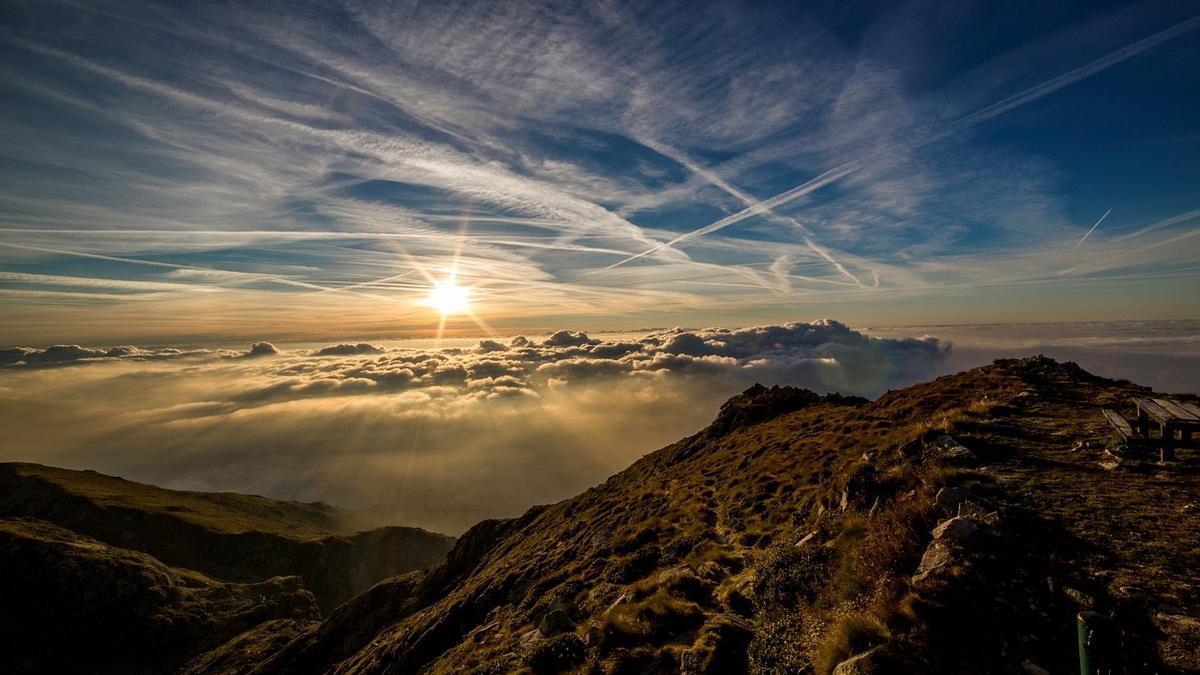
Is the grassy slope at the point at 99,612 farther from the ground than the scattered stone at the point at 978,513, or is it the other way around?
the scattered stone at the point at 978,513

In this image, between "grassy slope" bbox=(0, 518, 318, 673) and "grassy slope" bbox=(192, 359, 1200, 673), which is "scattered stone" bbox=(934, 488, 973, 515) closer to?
"grassy slope" bbox=(192, 359, 1200, 673)

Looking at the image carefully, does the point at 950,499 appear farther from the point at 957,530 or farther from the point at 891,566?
the point at 891,566

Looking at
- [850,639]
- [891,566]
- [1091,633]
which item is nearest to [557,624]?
[850,639]

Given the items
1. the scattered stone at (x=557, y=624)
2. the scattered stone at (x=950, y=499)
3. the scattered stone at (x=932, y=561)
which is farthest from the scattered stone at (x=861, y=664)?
the scattered stone at (x=557, y=624)

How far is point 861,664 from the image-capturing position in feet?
24.1

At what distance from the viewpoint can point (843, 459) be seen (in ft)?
79.6

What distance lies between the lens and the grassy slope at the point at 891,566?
295 inches

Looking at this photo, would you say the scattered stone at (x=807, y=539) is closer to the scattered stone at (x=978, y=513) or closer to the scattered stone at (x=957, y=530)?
the scattered stone at (x=978, y=513)

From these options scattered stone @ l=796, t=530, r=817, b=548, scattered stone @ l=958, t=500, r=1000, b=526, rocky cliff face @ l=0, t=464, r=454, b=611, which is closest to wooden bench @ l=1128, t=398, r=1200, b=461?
scattered stone @ l=958, t=500, r=1000, b=526

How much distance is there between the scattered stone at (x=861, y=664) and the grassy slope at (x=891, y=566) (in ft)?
1.29

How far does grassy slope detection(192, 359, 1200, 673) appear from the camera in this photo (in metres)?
7.48

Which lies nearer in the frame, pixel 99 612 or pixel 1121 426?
pixel 1121 426

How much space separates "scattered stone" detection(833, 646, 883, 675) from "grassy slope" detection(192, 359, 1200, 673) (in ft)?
1.29

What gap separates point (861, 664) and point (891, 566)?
3256 mm
